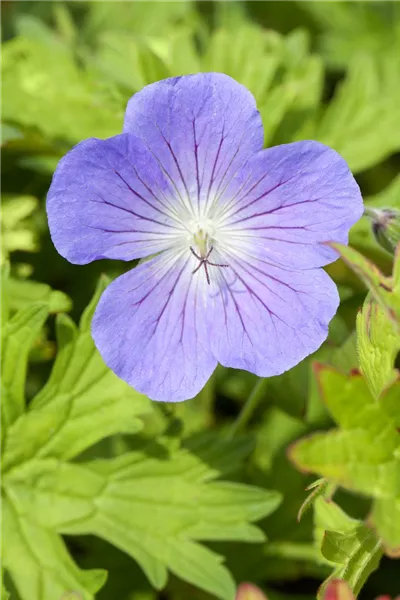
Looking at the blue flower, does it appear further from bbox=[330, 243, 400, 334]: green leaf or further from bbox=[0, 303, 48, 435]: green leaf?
bbox=[0, 303, 48, 435]: green leaf

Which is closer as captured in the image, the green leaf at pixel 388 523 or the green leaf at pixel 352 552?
the green leaf at pixel 388 523

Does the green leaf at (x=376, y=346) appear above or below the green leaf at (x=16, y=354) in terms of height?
above

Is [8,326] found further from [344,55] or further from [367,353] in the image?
[344,55]

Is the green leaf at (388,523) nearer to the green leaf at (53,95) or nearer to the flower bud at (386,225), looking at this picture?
the flower bud at (386,225)

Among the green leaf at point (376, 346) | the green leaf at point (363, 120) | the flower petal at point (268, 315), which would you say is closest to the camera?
the green leaf at point (376, 346)

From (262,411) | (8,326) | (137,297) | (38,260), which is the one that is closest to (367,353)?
(137,297)

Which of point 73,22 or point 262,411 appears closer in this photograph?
point 262,411

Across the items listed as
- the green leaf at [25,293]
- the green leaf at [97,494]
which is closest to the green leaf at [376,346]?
the green leaf at [97,494]
